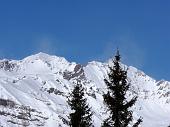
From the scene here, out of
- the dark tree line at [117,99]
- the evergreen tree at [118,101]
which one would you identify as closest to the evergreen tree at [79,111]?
the dark tree line at [117,99]

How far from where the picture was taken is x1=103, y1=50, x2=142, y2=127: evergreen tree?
3641 cm

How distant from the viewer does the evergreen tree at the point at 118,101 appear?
3641 cm

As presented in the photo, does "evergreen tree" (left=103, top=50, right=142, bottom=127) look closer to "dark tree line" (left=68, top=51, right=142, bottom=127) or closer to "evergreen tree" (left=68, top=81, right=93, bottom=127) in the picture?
"dark tree line" (left=68, top=51, right=142, bottom=127)

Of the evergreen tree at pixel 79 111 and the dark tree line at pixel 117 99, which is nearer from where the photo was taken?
the dark tree line at pixel 117 99

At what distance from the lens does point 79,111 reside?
41.0 m

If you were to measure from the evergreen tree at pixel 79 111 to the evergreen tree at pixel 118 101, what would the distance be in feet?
11.8

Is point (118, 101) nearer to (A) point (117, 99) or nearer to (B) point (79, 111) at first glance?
(A) point (117, 99)

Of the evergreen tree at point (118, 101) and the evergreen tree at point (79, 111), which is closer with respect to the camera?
the evergreen tree at point (118, 101)

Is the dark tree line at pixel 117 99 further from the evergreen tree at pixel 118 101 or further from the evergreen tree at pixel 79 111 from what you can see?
the evergreen tree at pixel 79 111

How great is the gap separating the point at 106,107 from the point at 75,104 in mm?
5114

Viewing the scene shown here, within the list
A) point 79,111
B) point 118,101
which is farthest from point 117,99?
point 79,111

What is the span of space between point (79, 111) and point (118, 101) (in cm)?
502

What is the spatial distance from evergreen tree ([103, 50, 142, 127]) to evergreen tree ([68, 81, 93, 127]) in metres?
3.61

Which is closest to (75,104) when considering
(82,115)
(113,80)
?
(82,115)
